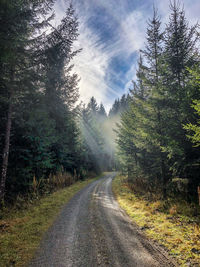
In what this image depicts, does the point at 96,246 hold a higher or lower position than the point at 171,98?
lower

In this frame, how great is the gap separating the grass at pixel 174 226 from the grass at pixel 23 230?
455 centimetres

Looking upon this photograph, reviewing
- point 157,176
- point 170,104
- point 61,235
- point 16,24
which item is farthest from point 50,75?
point 157,176

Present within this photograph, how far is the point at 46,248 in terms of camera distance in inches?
178

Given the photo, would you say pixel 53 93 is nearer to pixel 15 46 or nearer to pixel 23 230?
pixel 15 46

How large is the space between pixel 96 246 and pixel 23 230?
3.43 metres

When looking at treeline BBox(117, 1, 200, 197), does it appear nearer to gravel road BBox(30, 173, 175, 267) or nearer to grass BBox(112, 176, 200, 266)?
grass BBox(112, 176, 200, 266)

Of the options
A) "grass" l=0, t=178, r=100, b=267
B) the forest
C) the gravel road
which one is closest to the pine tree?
the forest

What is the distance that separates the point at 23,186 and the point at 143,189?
1092cm

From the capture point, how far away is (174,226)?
630 cm

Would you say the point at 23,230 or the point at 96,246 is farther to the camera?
the point at 23,230

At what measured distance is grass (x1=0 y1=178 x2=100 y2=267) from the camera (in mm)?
4158

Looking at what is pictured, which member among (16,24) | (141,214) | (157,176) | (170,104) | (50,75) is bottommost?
(141,214)

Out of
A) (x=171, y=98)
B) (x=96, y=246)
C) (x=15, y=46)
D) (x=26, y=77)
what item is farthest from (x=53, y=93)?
(x=96, y=246)

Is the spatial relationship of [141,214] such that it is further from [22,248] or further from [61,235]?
[22,248]
